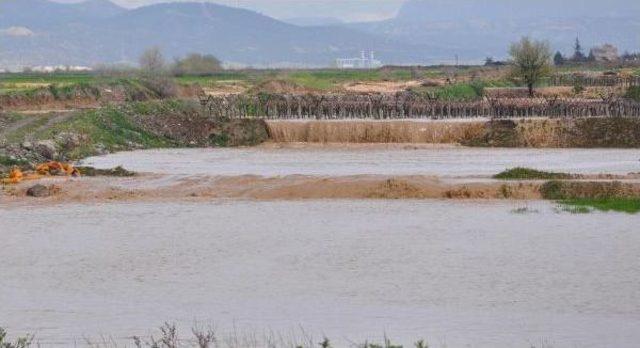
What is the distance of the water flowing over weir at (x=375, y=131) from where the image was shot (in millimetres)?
44188

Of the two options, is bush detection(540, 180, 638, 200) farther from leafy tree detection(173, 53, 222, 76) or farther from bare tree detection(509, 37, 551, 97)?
leafy tree detection(173, 53, 222, 76)

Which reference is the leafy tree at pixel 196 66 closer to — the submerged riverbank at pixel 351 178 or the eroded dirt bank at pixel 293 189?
the submerged riverbank at pixel 351 178

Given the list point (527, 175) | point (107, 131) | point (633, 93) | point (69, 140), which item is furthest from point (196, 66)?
point (527, 175)

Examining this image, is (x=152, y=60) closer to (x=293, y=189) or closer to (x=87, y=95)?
(x=87, y=95)

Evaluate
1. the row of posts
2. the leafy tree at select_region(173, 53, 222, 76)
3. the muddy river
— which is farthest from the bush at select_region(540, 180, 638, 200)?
the leafy tree at select_region(173, 53, 222, 76)

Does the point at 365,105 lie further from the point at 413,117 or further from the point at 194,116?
the point at 194,116

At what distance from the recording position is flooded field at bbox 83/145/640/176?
33312mm

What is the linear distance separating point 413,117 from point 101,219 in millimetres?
26836

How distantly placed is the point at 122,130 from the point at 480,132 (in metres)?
13.0

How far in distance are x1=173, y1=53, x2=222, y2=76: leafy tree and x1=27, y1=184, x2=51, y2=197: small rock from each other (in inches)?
2716

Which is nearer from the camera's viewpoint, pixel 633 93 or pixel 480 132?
pixel 480 132

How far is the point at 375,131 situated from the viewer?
44.9 metres

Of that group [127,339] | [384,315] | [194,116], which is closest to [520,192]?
[384,315]

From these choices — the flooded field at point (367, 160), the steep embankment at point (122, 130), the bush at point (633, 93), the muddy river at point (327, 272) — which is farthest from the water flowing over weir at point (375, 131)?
the muddy river at point (327, 272)
